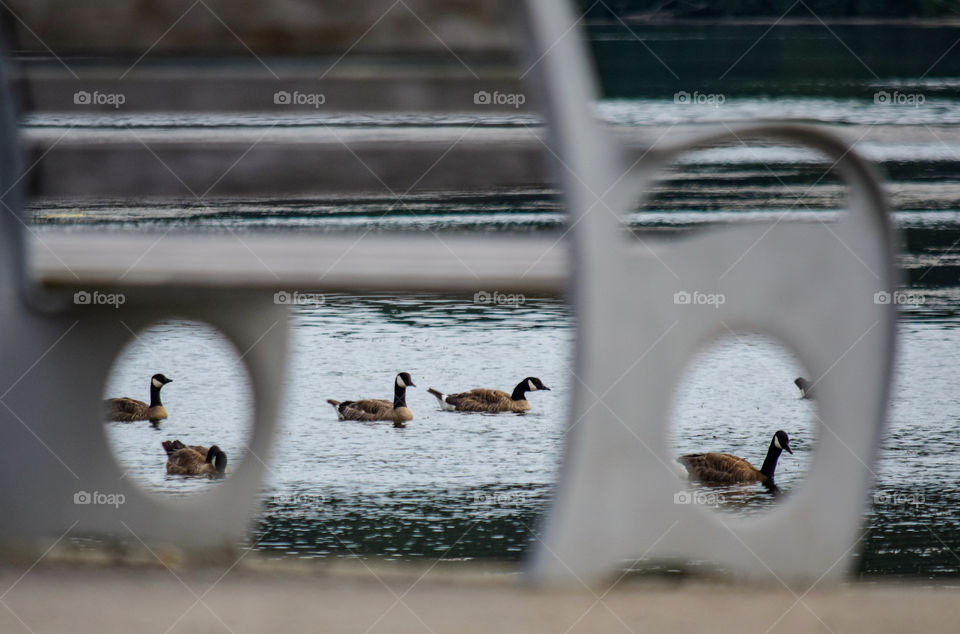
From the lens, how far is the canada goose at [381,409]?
9.23m

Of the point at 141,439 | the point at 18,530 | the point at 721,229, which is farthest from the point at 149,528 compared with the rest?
the point at 141,439

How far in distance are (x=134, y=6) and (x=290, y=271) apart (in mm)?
1062

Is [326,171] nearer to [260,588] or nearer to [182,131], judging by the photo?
[182,131]

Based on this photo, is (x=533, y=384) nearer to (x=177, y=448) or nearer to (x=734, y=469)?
(x=734, y=469)

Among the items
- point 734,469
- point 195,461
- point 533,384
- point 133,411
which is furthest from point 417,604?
point 533,384

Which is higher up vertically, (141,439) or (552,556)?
(141,439)

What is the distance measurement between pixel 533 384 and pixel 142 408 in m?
2.98

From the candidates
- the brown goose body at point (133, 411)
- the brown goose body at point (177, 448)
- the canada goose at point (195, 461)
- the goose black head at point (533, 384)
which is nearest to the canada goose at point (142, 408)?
the brown goose body at point (133, 411)

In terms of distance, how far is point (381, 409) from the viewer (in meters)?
9.25

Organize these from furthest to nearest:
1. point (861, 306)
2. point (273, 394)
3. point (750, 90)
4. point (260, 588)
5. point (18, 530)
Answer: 1. point (750, 90)
2. point (273, 394)
3. point (18, 530)
4. point (861, 306)
5. point (260, 588)

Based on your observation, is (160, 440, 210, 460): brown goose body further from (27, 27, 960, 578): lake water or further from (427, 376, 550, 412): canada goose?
(427, 376, 550, 412): canada goose

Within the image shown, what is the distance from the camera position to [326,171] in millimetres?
4586

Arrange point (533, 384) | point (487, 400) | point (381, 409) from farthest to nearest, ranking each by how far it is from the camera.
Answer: point (533, 384) < point (487, 400) < point (381, 409)

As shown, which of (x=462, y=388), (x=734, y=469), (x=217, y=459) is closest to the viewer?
(x=217, y=459)
